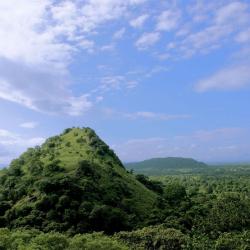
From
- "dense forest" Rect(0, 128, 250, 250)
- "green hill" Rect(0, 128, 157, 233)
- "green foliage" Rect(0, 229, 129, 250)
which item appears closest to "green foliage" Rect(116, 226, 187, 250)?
"dense forest" Rect(0, 128, 250, 250)

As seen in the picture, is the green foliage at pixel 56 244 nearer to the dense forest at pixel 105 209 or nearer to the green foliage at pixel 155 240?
the dense forest at pixel 105 209

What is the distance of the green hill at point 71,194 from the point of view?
109 meters

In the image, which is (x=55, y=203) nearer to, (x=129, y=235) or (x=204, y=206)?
(x=129, y=235)

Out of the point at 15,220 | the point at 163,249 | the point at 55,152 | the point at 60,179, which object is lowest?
the point at 163,249

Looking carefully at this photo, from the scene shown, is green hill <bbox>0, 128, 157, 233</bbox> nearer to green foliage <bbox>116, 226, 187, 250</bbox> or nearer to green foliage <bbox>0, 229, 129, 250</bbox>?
green foliage <bbox>116, 226, 187, 250</bbox>

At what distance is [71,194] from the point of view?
4530 inches

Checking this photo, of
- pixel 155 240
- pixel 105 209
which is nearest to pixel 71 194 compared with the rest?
pixel 105 209

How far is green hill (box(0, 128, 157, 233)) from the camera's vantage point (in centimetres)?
10925

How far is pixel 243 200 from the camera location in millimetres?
124062

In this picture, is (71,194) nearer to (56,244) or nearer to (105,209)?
(105,209)

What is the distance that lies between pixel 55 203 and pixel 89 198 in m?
9.19

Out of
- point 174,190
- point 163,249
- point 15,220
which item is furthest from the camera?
point 174,190

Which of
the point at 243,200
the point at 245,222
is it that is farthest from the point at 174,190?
the point at 245,222

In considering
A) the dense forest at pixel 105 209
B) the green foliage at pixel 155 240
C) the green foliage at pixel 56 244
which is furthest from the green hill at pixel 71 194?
the green foliage at pixel 56 244
